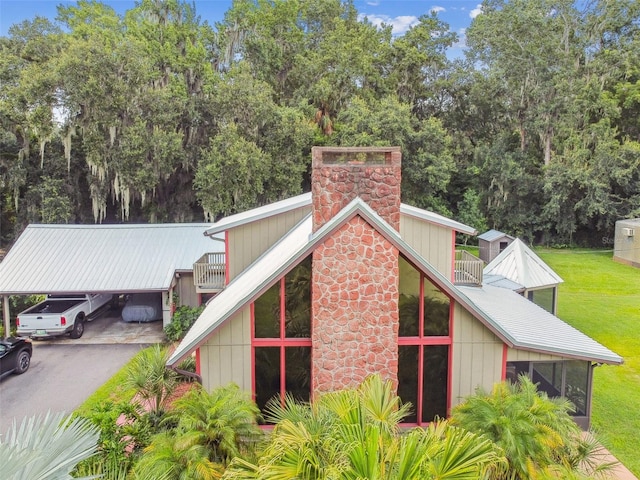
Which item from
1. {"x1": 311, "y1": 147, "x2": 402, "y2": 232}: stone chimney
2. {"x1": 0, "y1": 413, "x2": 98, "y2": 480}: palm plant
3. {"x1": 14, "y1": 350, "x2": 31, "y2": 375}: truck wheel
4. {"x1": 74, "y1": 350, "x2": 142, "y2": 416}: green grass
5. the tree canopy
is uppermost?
the tree canopy

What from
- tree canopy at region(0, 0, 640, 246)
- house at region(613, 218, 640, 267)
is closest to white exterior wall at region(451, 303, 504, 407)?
tree canopy at region(0, 0, 640, 246)

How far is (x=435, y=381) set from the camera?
8445 millimetres

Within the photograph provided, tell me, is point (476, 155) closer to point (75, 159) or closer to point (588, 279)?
point (588, 279)

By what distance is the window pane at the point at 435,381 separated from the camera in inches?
331

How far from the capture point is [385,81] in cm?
3056

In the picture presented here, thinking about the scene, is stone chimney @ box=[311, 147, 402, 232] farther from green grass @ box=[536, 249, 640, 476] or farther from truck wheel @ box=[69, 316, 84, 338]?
truck wheel @ box=[69, 316, 84, 338]

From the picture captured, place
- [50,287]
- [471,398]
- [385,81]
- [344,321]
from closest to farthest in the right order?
1. [471,398]
2. [344,321]
3. [50,287]
4. [385,81]

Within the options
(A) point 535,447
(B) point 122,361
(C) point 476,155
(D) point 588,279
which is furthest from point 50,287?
(C) point 476,155

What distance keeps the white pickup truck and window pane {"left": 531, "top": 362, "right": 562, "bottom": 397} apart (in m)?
13.4

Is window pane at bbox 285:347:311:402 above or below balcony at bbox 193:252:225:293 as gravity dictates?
below

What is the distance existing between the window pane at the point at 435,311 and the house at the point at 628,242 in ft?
72.8

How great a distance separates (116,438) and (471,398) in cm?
543

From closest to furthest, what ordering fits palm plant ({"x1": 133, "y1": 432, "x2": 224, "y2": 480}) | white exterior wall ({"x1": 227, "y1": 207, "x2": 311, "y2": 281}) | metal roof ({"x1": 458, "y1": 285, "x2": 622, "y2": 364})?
palm plant ({"x1": 133, "y1": 432, "x2": 224, "y2": 480}) → metal roof ({"x1": 458, "y1": 285, "x2": 622, "y2": 364}) → white exterior wall ({"x1": 227, "y1": 207, "x2": 311, "y2": 281})

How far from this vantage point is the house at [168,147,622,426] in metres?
7.82
